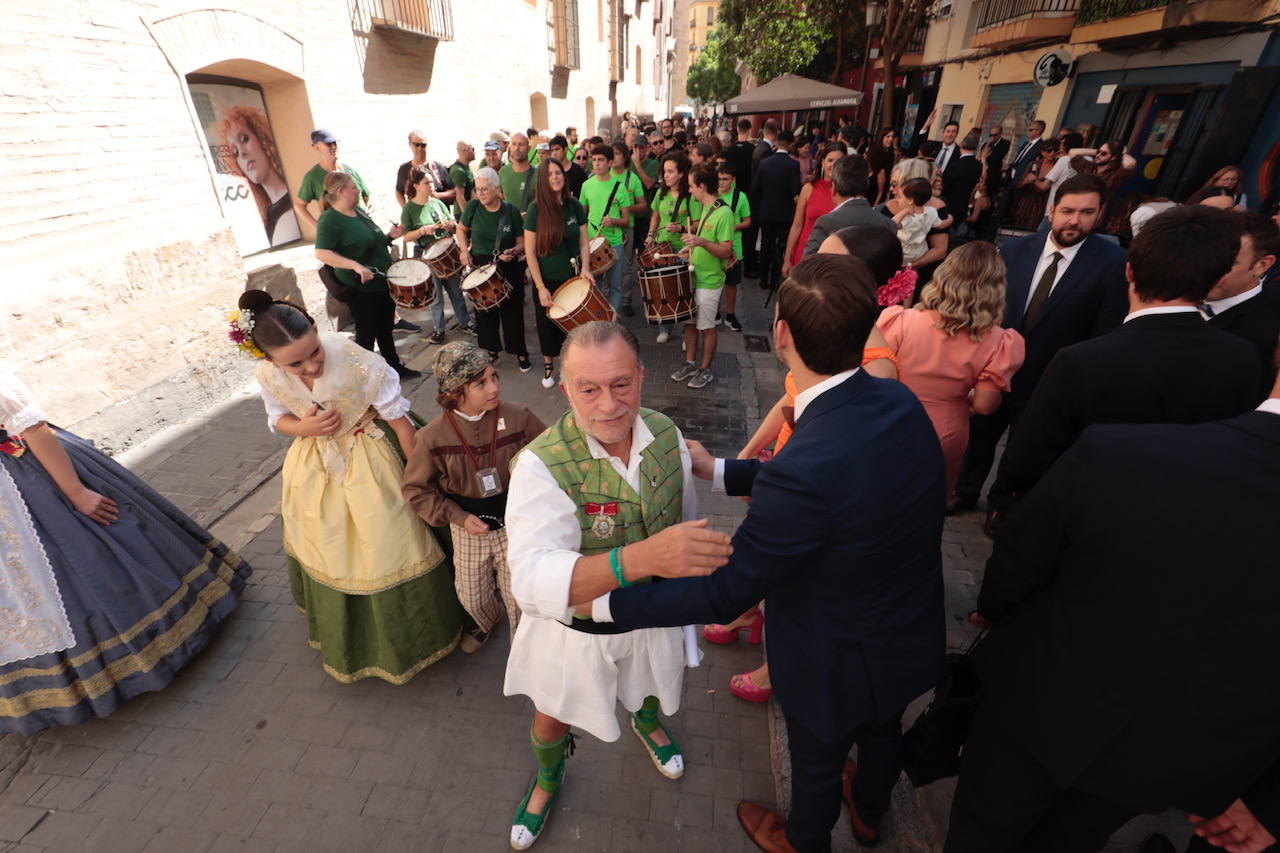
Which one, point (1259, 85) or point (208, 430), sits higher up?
point (1259, 85)

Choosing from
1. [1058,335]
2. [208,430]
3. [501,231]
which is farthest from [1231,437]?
[208,430]

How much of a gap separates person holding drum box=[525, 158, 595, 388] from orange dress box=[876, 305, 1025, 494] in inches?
116

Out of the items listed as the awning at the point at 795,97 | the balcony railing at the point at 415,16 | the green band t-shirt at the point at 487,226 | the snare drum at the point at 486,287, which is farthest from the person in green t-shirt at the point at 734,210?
the awning at the point at 795,97

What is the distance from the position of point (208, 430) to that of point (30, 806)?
366 cm

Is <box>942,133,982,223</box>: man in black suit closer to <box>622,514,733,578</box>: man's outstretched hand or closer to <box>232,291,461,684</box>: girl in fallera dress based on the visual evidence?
<box>232,291,461,684</box>: girl in fallera dress

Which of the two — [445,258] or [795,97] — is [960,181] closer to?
[795,97]

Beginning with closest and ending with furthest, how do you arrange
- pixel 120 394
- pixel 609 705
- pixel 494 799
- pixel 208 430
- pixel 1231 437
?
1. pixel 1231 437
2. pixel 609 705
3. pixel 494 799
4. pixel 120 394
5. pixel 208 430

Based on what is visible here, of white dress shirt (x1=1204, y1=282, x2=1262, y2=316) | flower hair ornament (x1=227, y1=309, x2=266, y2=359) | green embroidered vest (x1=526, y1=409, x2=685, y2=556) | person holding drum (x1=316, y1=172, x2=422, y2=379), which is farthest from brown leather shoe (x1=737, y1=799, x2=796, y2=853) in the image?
person holding drum (x1=316, y1=172, x2=422, y2=379)

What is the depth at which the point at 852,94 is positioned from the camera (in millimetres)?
13258

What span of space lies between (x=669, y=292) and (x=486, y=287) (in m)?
1.82

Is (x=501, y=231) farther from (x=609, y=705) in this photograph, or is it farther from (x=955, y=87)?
(x=955, y=87)

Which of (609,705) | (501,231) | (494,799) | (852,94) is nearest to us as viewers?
(609,705)

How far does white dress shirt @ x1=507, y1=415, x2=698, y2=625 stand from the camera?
1.49 m

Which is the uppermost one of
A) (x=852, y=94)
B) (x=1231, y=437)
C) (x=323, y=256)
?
(x=852, y=94)
